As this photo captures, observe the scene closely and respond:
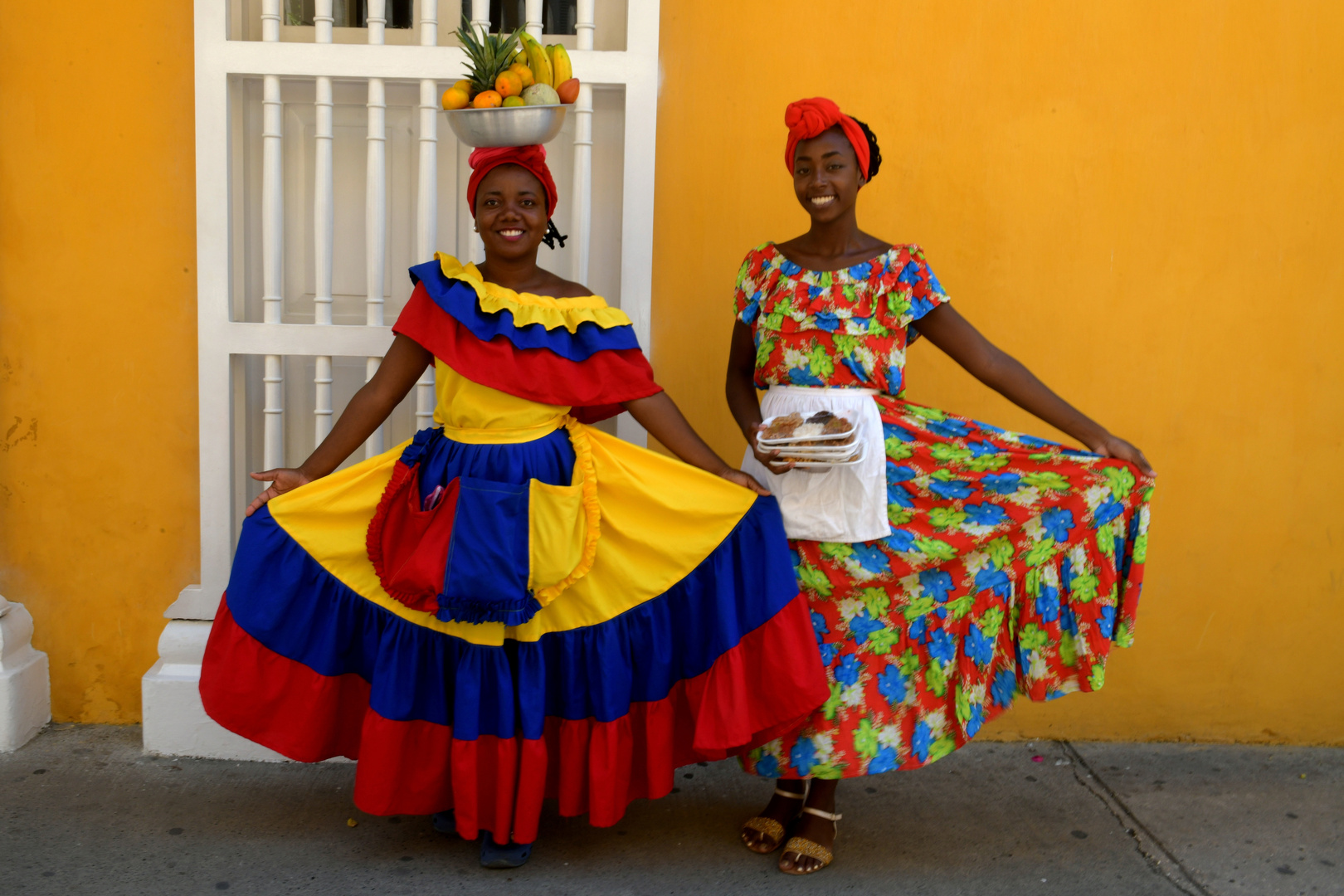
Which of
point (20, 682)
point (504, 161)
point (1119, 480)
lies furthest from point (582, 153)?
A: point (20, 682)

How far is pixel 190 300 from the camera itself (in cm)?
333

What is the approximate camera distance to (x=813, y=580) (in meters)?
2.75

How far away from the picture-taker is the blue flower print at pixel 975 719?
272cm

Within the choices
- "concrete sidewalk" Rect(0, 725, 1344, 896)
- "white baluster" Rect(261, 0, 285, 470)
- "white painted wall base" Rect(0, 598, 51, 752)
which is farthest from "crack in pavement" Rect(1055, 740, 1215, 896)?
"white painted wall base" Rect(0, 598, 51, 752)

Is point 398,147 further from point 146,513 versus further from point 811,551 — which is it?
point 811,551

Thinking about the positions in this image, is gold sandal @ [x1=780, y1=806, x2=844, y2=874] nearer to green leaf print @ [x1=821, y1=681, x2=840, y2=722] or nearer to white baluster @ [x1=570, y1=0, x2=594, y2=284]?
green leaf print @ [x1=821, y1=681, x2=840, y2=722]

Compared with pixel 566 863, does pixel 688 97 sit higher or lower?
higher

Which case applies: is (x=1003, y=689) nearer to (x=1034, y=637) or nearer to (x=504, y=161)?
(x=1034, y=637)

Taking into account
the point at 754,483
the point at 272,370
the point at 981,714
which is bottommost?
the point at 981,714

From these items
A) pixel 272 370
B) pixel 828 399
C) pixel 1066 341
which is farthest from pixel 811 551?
pixel 272 370

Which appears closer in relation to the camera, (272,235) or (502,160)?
(502,160)

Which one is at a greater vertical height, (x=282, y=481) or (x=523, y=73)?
(x=523, y=73)

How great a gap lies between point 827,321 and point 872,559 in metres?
0.64

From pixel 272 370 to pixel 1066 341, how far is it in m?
2.61
